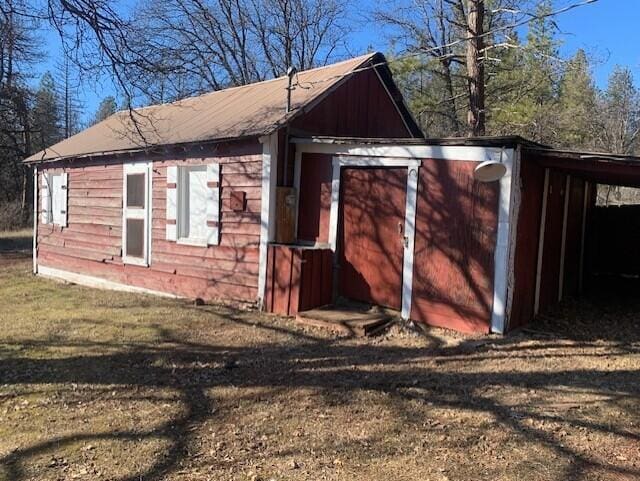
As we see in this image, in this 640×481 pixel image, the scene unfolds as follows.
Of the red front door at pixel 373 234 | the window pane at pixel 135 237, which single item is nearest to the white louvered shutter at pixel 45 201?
the window pane at pixel 135 237

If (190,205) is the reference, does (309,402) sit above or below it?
below

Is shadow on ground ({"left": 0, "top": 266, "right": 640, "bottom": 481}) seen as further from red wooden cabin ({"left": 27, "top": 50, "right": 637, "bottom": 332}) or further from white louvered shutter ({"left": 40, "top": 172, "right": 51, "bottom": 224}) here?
white louvered shutter ({"left": 40, "top": 172, "right": 51, "bottom": 224})

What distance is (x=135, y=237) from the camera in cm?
1046

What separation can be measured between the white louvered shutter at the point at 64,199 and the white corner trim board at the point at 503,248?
9.85 meters

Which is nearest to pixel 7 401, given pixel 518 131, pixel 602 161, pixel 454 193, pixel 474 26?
pixel 454 193

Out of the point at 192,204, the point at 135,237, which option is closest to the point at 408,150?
the point at 192,204

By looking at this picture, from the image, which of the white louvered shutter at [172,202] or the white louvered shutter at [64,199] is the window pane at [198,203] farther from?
the white louvered shutter at [64,199]

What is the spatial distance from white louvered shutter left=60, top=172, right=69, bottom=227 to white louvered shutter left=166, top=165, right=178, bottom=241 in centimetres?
416

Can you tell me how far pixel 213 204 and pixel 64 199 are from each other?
5.53 m

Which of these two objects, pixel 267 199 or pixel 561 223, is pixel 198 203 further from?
pixel 561 223

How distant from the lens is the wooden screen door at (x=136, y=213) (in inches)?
398

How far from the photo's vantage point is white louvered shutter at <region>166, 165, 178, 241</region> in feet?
30.8

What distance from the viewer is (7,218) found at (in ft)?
82.1

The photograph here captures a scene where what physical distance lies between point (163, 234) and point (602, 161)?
23.1 ft
